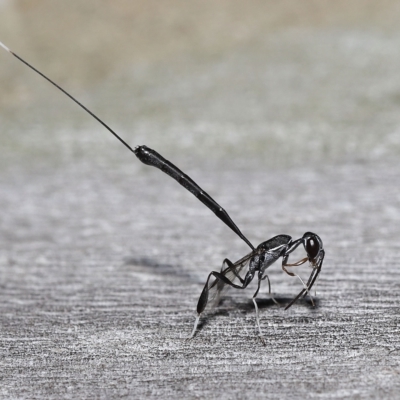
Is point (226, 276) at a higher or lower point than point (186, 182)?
lower

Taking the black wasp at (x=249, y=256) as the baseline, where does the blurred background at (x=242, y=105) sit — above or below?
above

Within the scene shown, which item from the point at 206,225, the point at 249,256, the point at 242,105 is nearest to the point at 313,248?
the point at 249,256

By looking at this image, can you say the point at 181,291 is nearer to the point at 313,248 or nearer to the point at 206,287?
the point at 206,287

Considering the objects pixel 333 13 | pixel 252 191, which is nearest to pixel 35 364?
pixel 252 191

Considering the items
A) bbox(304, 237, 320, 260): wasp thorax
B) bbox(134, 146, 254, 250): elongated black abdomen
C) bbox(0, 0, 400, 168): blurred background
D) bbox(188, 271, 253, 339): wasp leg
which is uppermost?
bbox(0, 0, 400, 168): blurred background

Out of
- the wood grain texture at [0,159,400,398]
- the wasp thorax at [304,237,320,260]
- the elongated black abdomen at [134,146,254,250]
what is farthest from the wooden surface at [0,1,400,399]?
the elongated black abdomen at [134,146,254,250]

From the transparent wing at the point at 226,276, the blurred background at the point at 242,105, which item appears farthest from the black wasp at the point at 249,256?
the blurred background at the point at 242,105

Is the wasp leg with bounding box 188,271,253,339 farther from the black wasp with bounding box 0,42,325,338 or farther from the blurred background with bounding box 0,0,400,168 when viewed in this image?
the blurred background with bounding box 0,0,400,168

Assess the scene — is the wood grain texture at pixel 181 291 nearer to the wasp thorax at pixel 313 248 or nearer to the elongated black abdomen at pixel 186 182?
the wasp thorax at pixel 313 248
